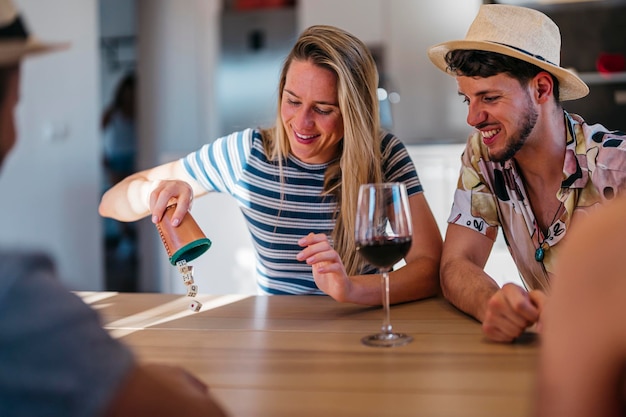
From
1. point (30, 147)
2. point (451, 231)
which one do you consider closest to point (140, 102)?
point (30, 147)

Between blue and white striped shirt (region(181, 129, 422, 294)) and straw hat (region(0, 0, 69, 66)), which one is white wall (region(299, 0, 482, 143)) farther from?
straw hat (region(0, 0, 69, 66))

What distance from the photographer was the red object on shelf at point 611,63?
3.97 metres

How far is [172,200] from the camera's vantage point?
134 centimetres

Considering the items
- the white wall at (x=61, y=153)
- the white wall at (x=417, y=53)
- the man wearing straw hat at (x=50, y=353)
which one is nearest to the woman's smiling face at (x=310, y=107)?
the man wearing straw hat at (x=50, y=353)

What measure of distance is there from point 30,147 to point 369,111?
8.19 feet

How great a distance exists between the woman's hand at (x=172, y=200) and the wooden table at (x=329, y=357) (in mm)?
187

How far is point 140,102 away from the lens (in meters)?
5.03

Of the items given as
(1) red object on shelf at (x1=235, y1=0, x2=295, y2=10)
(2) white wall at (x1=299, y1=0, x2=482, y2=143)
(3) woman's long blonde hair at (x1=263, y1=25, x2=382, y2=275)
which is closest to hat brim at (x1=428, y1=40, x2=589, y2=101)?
(3) woman's long blonde hair at (x1=263, y1=25, x2=382, y2=275)

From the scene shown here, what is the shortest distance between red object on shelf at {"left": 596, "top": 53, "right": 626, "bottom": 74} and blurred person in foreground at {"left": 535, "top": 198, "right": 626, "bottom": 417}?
3.77m

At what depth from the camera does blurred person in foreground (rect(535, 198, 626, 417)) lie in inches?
20.9

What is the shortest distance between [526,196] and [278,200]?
1.95 ft

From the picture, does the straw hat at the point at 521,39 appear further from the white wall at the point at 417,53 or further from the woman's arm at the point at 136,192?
the white wall at the point at 417,53

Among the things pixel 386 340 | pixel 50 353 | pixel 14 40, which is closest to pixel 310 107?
pixel 386 340

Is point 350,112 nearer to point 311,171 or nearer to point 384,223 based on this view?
point 311,171
